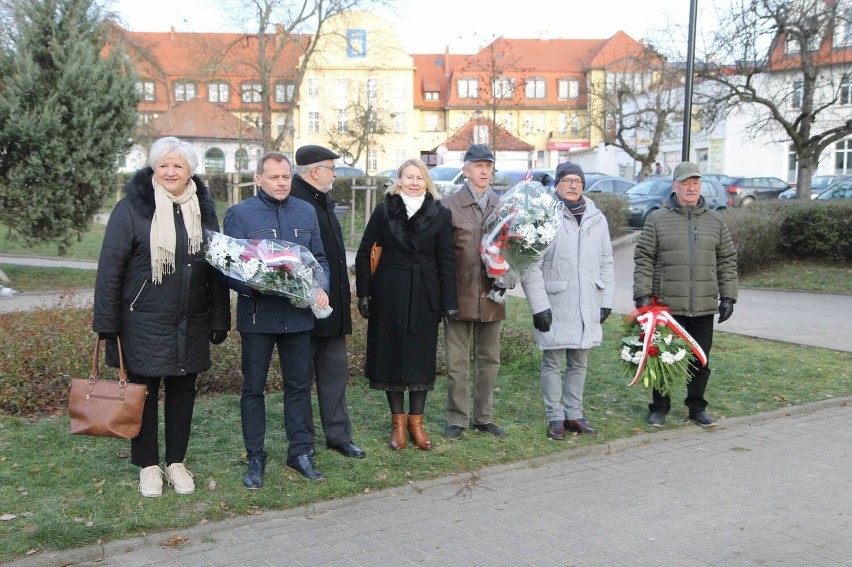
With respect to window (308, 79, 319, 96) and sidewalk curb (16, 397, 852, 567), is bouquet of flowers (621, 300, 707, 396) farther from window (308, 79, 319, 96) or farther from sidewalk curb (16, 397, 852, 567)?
window (308, 79, 319, 96)

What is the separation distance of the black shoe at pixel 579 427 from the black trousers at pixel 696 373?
0.74m

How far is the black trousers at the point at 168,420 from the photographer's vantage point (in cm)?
511

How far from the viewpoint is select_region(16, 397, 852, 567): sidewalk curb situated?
14.1ft

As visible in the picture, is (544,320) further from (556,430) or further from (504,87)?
(504,87)

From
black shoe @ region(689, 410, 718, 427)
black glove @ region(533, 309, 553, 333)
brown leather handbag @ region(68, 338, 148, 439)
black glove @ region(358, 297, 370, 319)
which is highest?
black glove @ region(358, 297, 370, 319)

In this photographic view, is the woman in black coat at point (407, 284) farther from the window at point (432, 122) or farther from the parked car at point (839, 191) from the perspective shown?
the window at point (432, 122)

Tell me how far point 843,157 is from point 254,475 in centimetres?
4837

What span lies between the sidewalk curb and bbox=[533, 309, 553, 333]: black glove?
91 cm

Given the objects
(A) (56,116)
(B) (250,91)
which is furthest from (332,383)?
(B) (250,91)

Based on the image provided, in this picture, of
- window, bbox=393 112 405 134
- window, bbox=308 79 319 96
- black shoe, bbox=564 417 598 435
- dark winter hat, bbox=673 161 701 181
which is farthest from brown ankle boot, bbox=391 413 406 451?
window, bbox=393 112 405 134

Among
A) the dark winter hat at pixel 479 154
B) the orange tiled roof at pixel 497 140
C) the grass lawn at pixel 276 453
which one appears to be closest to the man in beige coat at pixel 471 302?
the dark winter hat at pixel 479 154

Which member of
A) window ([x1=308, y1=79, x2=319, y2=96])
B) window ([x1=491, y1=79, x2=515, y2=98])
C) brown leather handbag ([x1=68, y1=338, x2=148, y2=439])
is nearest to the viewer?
brown leather handbag ([x1=68, y1=338, x2=148, y2=439])

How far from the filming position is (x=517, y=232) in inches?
234

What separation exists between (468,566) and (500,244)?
8.10ft
